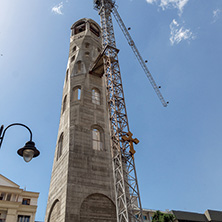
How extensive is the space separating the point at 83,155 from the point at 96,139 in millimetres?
5423

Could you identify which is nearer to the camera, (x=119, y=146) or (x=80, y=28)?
(x=119, y=146)

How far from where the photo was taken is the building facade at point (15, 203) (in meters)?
37.0

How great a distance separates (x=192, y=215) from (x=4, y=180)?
44.4m

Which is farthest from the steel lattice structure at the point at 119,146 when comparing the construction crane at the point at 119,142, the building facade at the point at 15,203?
the building facade at the point at 15,203

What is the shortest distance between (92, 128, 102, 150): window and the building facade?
1648 centimetres

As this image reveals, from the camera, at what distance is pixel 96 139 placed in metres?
35.6

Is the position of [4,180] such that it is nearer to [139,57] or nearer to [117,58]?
[117,58]

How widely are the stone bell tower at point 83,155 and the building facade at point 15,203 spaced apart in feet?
32.4

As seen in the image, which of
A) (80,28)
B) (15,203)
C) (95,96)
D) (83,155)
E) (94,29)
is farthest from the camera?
(80,28)

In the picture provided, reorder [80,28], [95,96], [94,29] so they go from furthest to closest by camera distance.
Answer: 1. [80,28]
2. [94,29]
3. [95,96]

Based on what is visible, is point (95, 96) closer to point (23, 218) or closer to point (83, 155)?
point (83, 155)

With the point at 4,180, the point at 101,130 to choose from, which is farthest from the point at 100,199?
the point at 4,180

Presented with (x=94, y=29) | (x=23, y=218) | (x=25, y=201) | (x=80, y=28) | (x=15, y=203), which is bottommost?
(x=23, y=218)

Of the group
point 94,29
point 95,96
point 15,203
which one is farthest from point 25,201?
point 94,29
